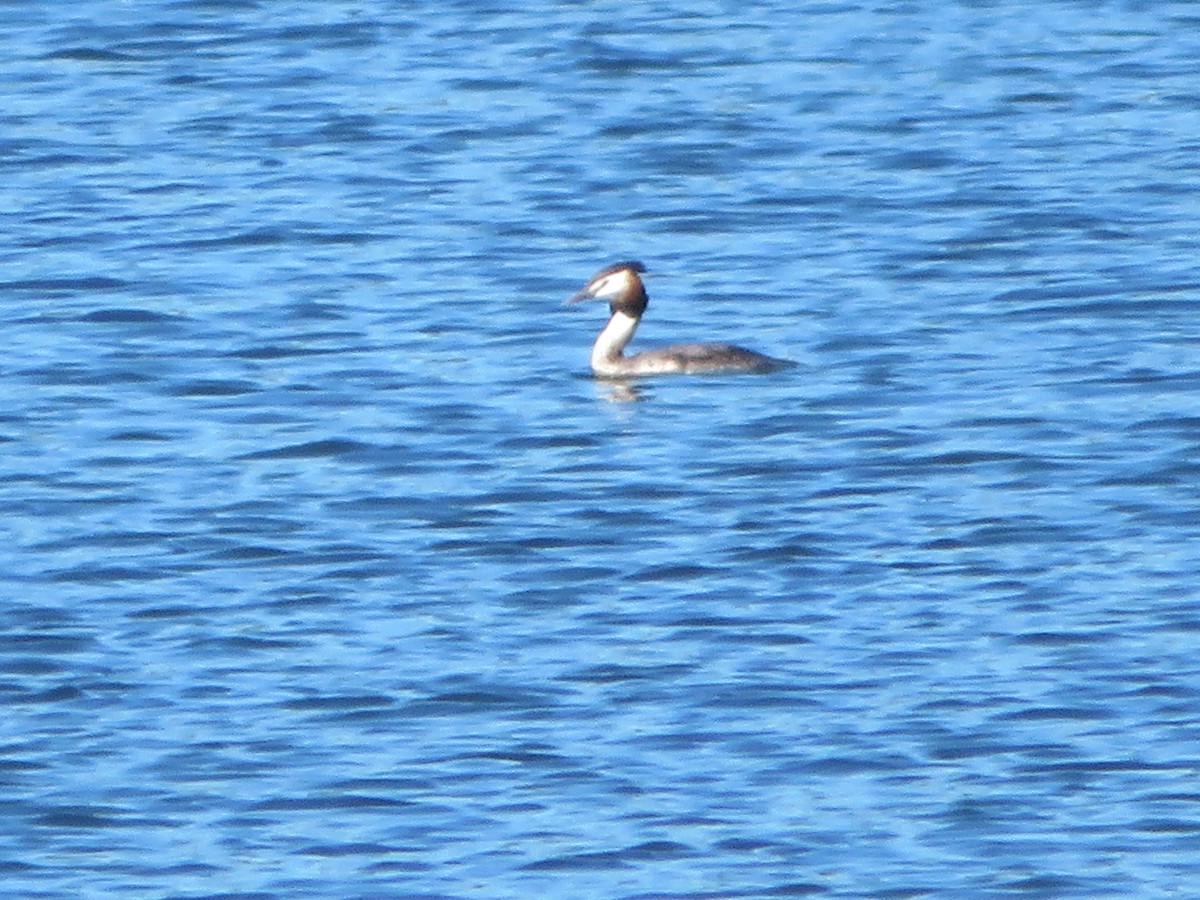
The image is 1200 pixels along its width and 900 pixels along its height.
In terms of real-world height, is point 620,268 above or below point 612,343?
above

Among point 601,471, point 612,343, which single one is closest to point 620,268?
point 612,343

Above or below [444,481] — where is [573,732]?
below

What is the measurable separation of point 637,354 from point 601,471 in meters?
2.31

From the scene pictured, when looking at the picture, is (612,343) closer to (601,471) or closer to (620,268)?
(620,268)

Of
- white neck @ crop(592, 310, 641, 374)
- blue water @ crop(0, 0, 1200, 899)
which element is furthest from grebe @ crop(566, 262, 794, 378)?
blue water @ crop(0, 0, 1200, 899)

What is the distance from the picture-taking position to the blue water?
33.7ft

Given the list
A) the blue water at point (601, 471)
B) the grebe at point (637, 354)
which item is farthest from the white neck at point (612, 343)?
the blue water at point (601, 471)

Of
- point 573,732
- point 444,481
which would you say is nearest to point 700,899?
point 573,732

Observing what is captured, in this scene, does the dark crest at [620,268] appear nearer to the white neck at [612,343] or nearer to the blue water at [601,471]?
the white neck at [612,343]

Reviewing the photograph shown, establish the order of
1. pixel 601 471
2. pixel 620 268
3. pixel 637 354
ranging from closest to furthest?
1. pixel 601 471
2. pixel 637 354
3. pixel 620 268

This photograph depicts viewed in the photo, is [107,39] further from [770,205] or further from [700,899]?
[700,899]

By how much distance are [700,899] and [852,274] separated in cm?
937

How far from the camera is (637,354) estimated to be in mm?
16922

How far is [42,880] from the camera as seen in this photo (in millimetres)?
9867
